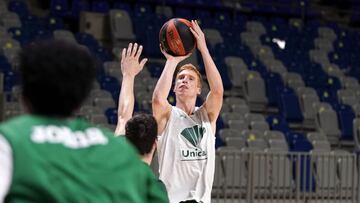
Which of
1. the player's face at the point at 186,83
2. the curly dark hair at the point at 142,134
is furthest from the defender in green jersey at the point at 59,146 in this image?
the player's face at the point at 186,83

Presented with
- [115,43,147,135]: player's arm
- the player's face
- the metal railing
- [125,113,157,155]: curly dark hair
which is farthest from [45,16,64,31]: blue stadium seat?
[125,113,157,155]: curly dark hair

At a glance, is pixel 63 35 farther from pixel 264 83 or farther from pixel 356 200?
pixel 356 200

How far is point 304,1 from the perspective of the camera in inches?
780

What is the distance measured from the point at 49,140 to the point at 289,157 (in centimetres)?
813

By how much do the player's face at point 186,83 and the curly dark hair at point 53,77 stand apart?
3347 millimetres

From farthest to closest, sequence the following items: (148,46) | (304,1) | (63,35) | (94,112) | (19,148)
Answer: (304,1), (148,46), (63,35), (94,112), (19,148)

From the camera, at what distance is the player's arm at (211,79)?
5383 mm

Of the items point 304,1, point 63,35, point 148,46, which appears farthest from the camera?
point 304,1

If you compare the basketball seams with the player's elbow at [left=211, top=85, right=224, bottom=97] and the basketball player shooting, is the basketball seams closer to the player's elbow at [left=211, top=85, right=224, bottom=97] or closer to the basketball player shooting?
the basketball player shooting

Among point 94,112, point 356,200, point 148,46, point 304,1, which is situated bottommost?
point 356,200

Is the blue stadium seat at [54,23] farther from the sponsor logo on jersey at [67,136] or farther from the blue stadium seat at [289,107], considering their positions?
the sponsor logo on jersey at [67,136]

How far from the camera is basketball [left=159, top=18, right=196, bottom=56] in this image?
5.41 meters

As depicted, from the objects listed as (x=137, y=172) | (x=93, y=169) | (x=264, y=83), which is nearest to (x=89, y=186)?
(x=93, y=169)

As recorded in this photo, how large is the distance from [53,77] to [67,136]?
16 cm
